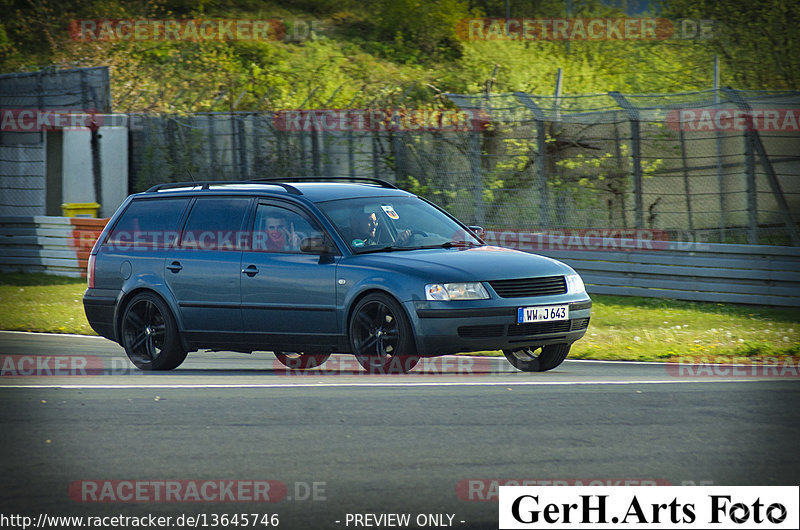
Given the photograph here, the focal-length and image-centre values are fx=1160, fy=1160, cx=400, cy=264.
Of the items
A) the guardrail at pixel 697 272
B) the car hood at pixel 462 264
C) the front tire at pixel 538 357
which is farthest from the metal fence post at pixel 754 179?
the car hood at pixel 462 264

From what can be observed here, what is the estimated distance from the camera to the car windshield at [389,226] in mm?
9680

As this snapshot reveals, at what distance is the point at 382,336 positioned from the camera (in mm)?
9047

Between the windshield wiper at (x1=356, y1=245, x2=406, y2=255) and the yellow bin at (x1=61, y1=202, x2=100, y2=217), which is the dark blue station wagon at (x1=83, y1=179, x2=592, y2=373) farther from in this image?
the yellow bin at (x1=61, y1=202, x2=100, y2=217)

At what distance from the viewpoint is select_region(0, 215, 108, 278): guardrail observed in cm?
2059

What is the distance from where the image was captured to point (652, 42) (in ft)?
119

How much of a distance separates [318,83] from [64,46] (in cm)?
946

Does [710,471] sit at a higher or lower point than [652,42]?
lower

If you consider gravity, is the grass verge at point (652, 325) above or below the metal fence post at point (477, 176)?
below

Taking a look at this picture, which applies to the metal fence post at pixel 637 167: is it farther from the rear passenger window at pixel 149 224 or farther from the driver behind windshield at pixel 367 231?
the rear passenger window at pixel 149 224

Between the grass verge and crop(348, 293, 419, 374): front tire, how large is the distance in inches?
134

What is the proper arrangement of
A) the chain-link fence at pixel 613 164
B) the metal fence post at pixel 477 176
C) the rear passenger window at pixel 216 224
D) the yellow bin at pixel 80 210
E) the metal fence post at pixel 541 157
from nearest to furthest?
1. the rear passenger window at pixel 216 224
2. the chain-link fence at pixel 613 164
3. the metal fence post at pixel 541 157
4. the metal fence post at pixel 477 176
5. the yellow bin at pixel 80 210

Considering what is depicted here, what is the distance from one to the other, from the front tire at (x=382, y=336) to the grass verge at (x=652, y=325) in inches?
134

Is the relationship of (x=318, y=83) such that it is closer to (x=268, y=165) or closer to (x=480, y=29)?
(x=480, y=29)

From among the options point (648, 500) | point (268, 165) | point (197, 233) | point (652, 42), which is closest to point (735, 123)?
point (268, 165)
